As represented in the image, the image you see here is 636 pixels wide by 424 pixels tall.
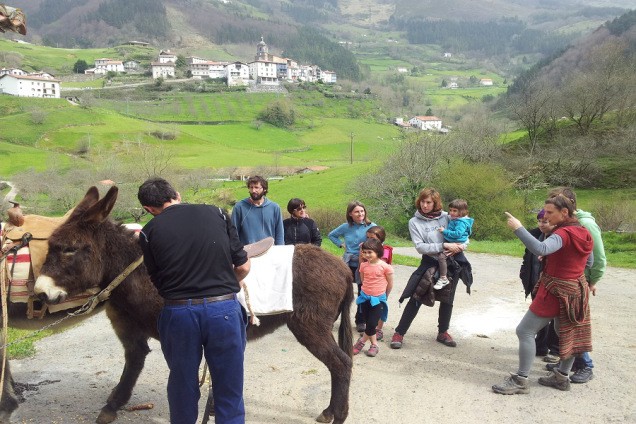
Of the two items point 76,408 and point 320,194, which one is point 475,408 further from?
point 320,194

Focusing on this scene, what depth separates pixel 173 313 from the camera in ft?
10.6

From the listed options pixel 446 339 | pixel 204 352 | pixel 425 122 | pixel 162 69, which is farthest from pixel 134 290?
pixel 162 69

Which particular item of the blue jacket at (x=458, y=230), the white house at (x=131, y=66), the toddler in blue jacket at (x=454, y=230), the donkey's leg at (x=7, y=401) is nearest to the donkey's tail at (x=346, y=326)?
the toddler in blue jacket at (x=454, y=230)

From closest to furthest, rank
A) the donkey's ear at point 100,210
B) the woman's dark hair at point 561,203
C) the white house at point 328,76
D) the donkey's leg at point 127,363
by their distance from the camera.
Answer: the donkey's ear at point 100,210, the donkey's leg at point 127,363, the woman's dark hair at point 561,203, the white house at point 328,76

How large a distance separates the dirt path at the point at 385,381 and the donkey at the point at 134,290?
49cm

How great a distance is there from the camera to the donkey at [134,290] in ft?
12.1

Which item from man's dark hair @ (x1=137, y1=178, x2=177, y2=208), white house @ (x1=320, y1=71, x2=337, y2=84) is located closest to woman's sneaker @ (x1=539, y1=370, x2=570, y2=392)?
man's dark hair @ (x1=137, y1=178, x2=177, y2=208)

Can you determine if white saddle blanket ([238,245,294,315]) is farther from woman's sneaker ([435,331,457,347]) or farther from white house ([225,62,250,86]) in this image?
white house ([225,62,250,86])

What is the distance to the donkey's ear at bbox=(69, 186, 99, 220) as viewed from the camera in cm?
373

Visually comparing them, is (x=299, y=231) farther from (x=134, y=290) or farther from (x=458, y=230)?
(x=134, y=290)

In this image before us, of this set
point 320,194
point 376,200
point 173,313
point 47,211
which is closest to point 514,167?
point 376,200

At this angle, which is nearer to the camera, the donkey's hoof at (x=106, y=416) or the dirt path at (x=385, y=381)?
the donkey's hoof at (x=106, y=416)

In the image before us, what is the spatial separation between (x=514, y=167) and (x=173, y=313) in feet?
107

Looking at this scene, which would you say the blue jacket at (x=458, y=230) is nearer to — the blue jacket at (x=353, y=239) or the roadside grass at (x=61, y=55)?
the blue jacket at (x=353, y=239)
